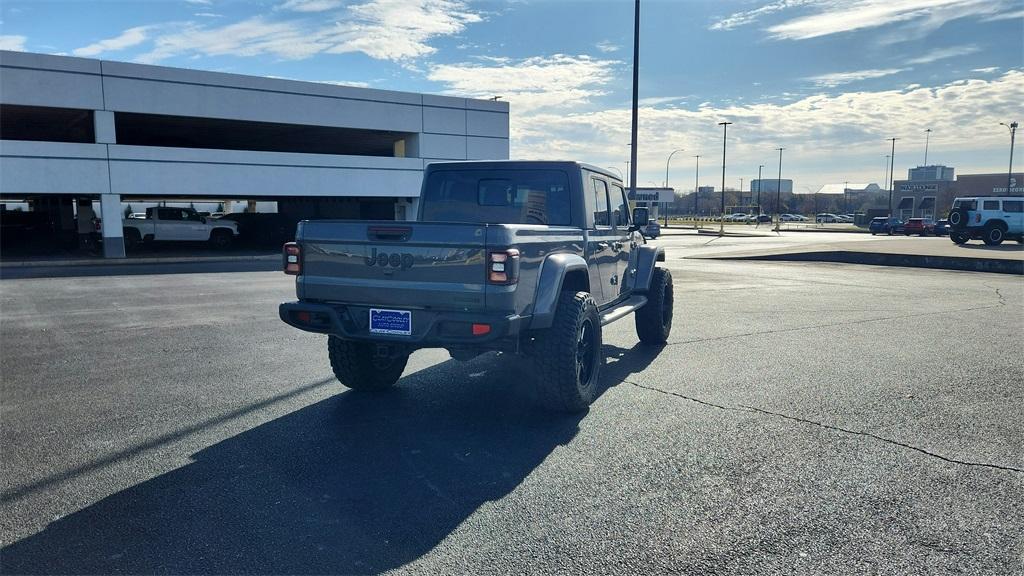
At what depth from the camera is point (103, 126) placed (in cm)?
2208

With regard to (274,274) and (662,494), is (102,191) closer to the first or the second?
Result: (274,274)

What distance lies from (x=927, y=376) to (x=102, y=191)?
78.2 feet

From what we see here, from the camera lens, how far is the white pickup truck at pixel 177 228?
2734 centimetres

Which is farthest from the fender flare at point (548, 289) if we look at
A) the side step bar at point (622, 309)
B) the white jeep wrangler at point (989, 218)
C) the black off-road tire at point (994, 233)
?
the black off-road tire at point (994, 233)

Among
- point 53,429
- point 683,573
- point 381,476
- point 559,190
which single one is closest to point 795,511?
point 683,573

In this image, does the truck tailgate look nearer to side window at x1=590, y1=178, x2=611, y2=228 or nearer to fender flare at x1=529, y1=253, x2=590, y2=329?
fender flare at x1=529, y1=253, x2=590, y2=329

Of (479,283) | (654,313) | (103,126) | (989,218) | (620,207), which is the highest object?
(103,126)

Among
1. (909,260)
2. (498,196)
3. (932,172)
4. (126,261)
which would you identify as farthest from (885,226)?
(932,172)

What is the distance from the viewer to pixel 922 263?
20.2 meters

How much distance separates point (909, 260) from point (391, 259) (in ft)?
66.7

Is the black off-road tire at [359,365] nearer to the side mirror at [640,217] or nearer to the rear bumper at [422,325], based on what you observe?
the rear bumper at [422,325]

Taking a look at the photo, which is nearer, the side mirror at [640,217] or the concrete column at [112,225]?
the side mirror at [640,217]

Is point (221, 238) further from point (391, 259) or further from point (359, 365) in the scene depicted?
point (391, 259)

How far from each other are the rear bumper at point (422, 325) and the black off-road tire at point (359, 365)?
0.62 m
